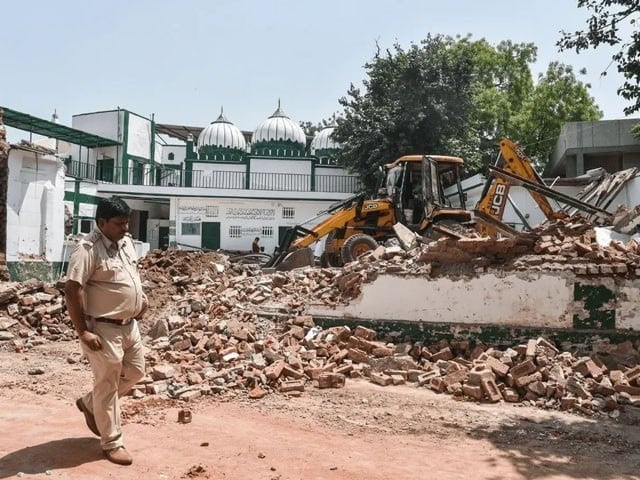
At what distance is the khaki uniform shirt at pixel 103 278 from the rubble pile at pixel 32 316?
19.3ft

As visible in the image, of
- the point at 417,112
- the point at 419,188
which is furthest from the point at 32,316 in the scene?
the point at 417,112

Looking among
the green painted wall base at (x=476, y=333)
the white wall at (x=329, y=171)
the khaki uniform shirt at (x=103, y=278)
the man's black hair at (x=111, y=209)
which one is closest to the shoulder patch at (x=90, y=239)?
the khaki uniform shirt at (x=103, y=278)

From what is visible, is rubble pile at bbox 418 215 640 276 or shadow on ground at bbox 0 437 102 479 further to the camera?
rubble pile at bbox 418 215 640 276

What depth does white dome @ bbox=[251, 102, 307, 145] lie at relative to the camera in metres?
30.9

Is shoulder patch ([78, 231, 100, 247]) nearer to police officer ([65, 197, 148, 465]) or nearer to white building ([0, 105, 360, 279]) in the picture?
police officer ([65, 197, 148, 465])

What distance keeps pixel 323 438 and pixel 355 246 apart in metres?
7.53

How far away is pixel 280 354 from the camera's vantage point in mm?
7543

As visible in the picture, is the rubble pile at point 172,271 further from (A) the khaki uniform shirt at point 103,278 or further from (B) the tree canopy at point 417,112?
(B) the tree canopy at point 417,112

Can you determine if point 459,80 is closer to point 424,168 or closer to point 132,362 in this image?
point 424,168

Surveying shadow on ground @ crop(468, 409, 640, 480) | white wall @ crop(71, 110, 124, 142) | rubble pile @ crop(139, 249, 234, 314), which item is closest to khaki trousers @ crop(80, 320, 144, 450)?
shadow on ground @ crop(468, 409, 640, 480)

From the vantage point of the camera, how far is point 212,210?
2684 centimetres

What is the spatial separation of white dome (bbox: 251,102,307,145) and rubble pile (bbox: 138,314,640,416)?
2300 cm

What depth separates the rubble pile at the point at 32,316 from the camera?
9391 millimetres

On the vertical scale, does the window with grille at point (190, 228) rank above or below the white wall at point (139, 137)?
below
